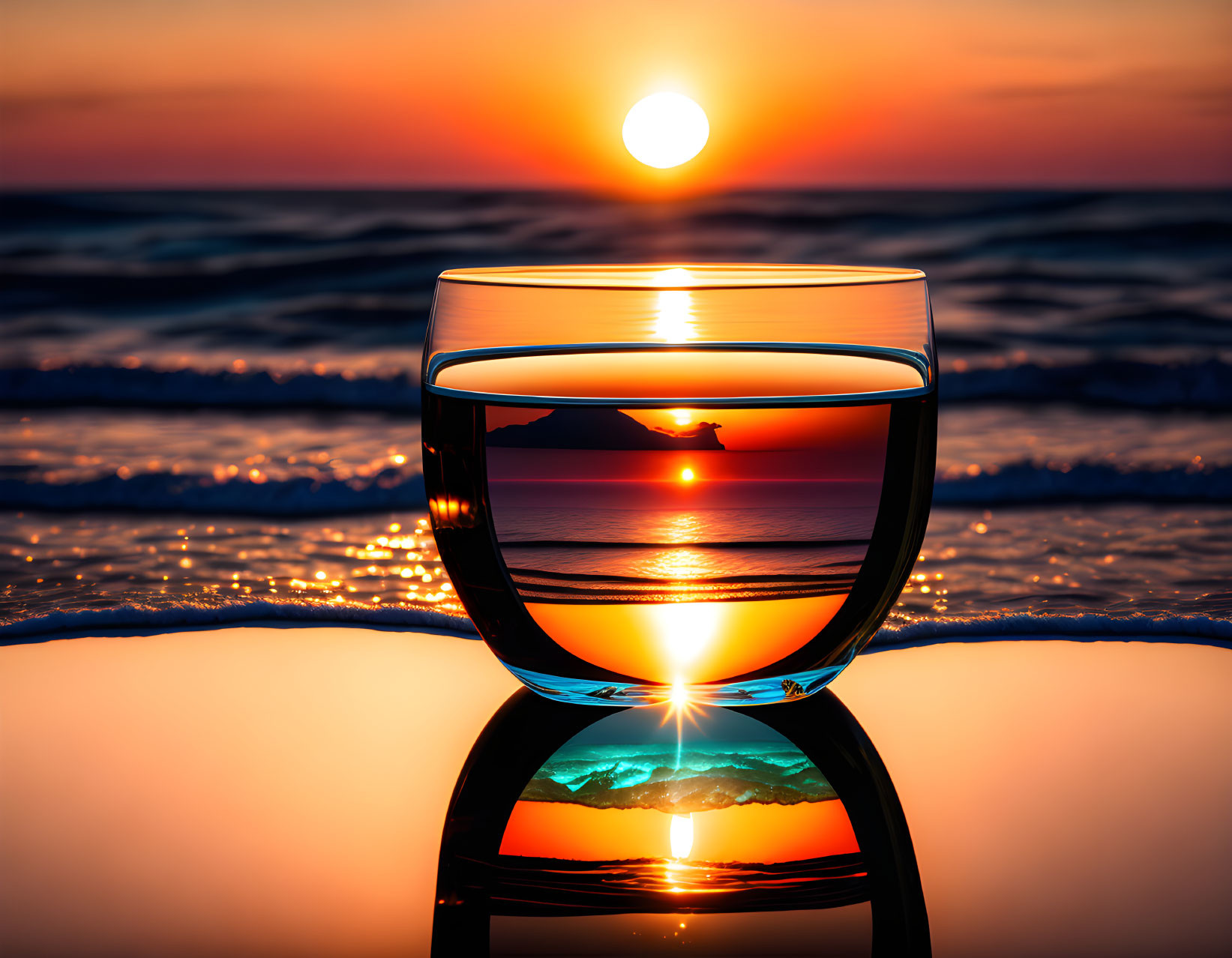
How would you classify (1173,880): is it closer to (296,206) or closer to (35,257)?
(35,257)

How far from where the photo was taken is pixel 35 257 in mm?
7727

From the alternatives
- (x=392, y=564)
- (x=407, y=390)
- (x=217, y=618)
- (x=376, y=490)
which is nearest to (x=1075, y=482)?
(x=376, y=490)

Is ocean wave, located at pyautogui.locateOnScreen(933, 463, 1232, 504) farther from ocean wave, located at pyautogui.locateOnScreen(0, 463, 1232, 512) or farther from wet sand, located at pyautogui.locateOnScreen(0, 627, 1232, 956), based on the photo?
wet sand, located at pyautogui.locateOnScreen(0, 627, 1232, 956)

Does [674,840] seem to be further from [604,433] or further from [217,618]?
[217,618]

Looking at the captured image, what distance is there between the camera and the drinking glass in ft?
2.62

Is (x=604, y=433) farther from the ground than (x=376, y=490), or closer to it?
closer to it

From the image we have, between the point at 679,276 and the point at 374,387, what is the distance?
403cm

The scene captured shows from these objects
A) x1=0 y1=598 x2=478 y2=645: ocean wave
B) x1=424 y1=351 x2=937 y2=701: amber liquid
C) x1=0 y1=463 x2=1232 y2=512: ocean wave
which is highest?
x1=0 y1=463 x2=1232 y2=512: ocean wave

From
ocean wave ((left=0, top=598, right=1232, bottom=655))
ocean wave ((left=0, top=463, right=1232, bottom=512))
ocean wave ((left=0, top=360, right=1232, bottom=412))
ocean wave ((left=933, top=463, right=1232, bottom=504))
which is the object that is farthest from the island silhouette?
ocean wave ((left=0, top=360, right=1232, bottom=412))

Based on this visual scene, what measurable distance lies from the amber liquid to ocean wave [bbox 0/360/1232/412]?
3677 millimetres

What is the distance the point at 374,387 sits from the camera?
488cm

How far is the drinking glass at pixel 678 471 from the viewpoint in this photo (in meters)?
0.80

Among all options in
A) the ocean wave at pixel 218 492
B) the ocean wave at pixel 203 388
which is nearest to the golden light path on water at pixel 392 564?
the ocean wave at pixel 218 492

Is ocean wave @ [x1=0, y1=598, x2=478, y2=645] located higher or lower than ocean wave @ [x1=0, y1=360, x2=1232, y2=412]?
lower
